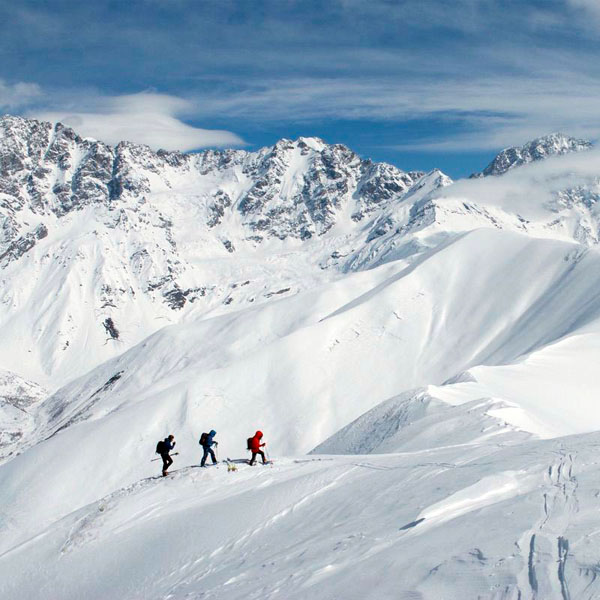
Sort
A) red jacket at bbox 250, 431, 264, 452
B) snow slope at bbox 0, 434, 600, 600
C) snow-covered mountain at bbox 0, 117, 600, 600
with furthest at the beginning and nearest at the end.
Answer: red jacket at bbox 250, 431, 264, 452, snow-covered mountain at bbox 0, 117, 600, 600, snow slope at bbox 0, 434, 600, 600

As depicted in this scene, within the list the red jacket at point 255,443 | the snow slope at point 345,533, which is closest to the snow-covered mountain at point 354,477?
the snow slope at point 345,533

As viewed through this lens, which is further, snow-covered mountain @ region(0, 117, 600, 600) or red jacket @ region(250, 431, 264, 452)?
red jacket @ region(250, 431, 264, 452)

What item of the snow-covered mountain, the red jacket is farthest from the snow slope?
the red jacket

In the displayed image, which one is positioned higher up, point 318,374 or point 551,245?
point 551,245

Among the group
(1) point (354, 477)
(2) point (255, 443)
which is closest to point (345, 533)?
(1) point (354, 477)

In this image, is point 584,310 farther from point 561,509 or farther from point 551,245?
point 561,509

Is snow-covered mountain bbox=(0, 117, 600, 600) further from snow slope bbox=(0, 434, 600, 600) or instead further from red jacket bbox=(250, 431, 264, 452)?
red jacket bbox=(250, 431, 264, 452)

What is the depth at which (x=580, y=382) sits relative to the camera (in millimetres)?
51219

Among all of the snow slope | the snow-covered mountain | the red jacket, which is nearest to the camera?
the snow slope

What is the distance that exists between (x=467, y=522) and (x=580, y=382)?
4159 centimetres

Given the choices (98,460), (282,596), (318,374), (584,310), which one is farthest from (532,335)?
(282,596)

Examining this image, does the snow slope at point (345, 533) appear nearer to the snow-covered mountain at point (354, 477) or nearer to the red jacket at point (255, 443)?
the snow-covered mountain at point (354, 477)

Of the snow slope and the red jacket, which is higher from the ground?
the red jacket

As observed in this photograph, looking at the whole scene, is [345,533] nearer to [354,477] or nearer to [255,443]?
[354,477]
